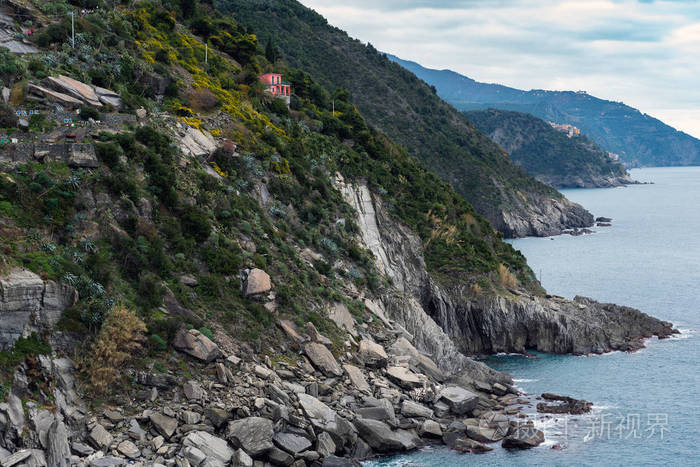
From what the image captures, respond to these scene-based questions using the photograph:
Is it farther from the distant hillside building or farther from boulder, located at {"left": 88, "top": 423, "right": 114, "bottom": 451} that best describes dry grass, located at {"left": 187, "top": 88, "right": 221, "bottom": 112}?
boulder, located at {"left": 88, "top": 423, "right": 114, "bottom": 451}

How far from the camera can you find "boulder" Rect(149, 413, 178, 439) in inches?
1082

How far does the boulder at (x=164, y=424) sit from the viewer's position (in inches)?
1082

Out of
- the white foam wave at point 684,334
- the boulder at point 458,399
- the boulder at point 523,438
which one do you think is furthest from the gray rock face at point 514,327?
the boulder at point 523,438

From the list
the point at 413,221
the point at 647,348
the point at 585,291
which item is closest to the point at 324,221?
the point at 413,221

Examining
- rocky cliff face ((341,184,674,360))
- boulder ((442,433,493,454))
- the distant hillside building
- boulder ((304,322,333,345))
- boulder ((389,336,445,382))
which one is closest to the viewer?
boulder ((442,433,493,454))

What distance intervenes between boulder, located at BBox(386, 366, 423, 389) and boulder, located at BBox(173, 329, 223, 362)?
1260 centimetres

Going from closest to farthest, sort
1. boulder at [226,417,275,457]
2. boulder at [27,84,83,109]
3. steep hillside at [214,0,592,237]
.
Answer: boulder at [226,417,275,457], boulder at [27,84,83,109], steep hillside at [214,0,592,237]

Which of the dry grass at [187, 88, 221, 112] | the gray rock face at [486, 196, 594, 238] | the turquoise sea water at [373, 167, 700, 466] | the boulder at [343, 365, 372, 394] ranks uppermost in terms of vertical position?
the dry grass at [187, 88, 221, 112]

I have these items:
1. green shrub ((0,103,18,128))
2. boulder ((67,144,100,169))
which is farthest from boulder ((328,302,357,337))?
green shrub ((0,103,18,128))

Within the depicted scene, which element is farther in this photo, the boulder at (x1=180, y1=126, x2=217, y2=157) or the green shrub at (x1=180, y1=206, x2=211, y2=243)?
the boulder at (x1=180, y1=126, x2=217, y2=157)

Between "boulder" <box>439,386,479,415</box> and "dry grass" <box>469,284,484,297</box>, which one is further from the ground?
"dry grass" <box>469,284,484,297</box>

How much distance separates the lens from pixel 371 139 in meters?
73.3

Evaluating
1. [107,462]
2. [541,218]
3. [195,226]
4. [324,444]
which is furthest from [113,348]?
[541,218]

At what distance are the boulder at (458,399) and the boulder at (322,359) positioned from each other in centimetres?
787
